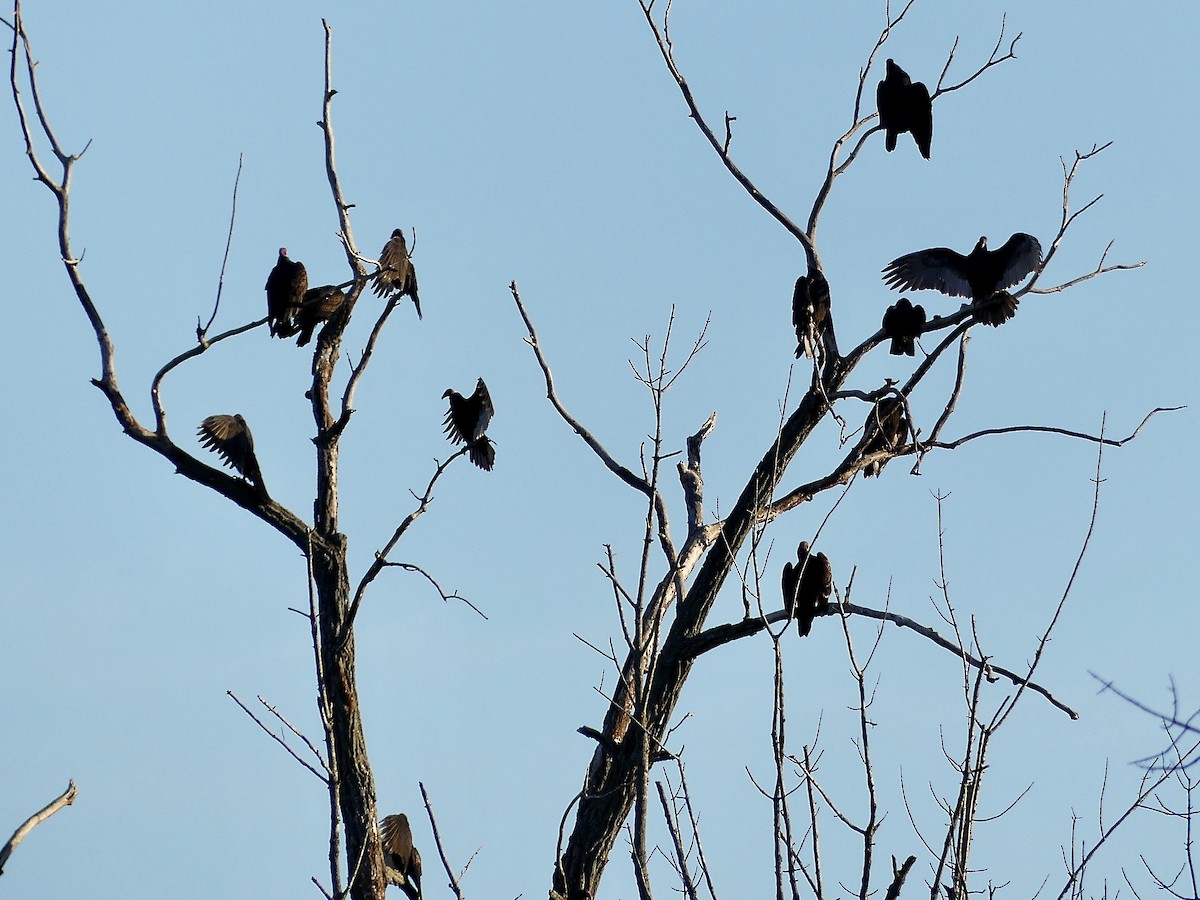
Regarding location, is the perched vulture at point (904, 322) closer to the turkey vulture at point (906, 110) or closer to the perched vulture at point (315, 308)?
the turkey vulture at point (906, 110)

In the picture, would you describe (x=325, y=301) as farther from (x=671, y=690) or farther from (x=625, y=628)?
(x=625, y=628)

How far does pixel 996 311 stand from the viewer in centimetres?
563

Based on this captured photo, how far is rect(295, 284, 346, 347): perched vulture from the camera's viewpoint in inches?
218

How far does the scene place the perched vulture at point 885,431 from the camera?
5.31 metres

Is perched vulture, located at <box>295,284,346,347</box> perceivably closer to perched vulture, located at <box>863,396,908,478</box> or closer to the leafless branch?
perched vulture, located at <box>863,396,908,478</box>

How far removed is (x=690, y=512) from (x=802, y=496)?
57 cm

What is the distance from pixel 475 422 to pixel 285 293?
118 centimetres

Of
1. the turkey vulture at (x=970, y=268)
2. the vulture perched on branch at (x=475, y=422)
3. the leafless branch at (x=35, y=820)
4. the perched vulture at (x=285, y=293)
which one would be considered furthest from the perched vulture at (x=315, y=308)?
the leafless branch at (x=35, y=820)

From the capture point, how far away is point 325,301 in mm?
5562

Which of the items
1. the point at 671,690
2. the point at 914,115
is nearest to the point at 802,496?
the point at 671,690

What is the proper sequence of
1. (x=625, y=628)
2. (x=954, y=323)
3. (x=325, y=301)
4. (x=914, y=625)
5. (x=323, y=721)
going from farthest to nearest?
(x=325, y=301) < (x=954, y=323) < (x=914, y=625) < (x=625, y=628) < (x=323, y=721)

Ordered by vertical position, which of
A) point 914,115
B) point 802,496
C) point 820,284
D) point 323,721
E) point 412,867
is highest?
point 914,115

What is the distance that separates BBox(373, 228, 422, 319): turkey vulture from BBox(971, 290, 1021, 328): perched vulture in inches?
92.0

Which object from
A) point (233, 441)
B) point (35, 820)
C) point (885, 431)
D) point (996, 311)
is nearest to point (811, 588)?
point (885, 431)
